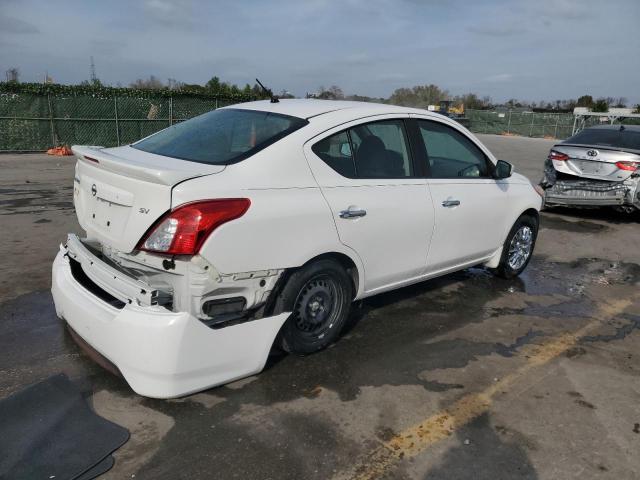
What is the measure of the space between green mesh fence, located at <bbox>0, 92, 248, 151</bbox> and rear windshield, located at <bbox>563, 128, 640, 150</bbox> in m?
14.1

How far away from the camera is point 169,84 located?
28594 millimetres

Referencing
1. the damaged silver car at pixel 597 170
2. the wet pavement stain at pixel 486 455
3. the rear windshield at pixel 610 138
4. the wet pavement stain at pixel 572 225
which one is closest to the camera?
the wet pavement stain at pixel 486 455

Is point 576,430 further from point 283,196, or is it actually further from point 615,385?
point 283,196

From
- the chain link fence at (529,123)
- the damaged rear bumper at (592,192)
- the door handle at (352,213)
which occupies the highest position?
the chain link fence at (529,123)

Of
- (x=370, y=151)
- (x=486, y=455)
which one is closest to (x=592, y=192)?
(x=370, y=151)

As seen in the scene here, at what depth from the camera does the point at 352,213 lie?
11.6 ft

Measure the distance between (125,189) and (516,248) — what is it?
404 cm

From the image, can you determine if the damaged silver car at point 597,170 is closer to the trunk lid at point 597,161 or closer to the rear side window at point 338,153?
the trunk lid at point 597,161

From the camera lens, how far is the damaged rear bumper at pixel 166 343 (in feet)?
9.19

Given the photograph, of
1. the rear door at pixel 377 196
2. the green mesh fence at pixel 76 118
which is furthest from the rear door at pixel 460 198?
the green mesh fence at pixel 76 118

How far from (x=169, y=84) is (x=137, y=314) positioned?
28132 mm

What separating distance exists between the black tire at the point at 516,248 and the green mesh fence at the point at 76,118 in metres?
15.2

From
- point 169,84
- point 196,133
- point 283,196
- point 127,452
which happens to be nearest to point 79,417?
point 127,452

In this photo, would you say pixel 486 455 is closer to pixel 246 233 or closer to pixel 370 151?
pixel 246 233
